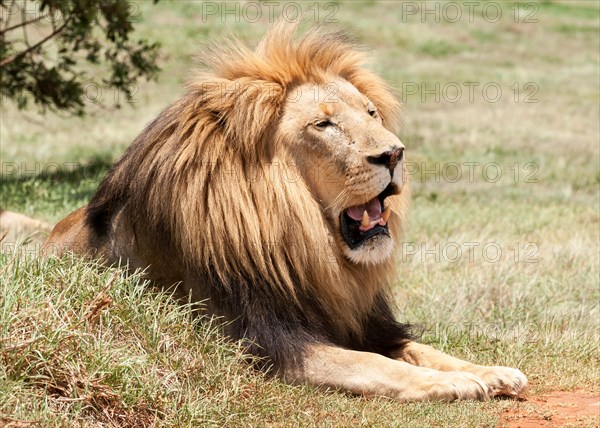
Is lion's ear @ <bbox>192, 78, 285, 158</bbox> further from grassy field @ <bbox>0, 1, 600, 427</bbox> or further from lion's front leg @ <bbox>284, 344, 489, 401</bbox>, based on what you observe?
lion's front leg @ <bbox>284, 344, 489, 401</bbox>

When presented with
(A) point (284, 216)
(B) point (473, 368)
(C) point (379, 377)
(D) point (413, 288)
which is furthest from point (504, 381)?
(D) point (413, 288)

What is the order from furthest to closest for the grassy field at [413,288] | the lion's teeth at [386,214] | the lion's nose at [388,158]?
the lion's teeth at [386,214] → the lion's nose at [388,158] → the grassy field at [413,288]

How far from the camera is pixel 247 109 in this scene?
476 cm

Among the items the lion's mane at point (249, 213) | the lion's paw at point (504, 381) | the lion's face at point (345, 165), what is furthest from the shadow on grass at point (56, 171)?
the lion's paw at point (504, 381)

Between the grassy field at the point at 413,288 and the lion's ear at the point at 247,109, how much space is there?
0.50m

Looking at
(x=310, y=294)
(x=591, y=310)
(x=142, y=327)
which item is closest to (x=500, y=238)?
(x=591, y=310)

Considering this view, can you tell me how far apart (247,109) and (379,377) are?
1308 millimetres

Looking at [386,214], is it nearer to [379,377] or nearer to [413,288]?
[379,377]

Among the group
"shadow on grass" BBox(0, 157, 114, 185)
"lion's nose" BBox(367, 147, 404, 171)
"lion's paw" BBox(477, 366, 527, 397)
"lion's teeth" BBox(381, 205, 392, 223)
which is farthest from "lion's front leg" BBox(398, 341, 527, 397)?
"shadow on grass" BBox(0, 157, 114, 185)

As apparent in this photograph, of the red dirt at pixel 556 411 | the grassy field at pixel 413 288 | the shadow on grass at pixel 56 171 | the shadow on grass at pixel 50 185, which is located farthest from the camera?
the shadow on grass at pixel 56 171

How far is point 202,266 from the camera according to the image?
4707 millimetres

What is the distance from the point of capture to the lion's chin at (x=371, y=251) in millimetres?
4773

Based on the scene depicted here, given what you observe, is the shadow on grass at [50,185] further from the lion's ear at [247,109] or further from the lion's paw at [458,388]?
the lion's paw at [458,388]

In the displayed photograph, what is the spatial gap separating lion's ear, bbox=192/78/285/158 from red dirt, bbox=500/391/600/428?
1559mm
